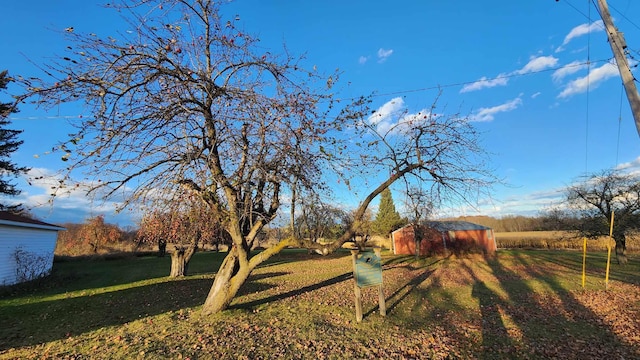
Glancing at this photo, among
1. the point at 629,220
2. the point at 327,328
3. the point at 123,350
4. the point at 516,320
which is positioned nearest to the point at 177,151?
the point at 123,350

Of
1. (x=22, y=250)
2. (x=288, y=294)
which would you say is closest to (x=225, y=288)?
(x=288, y=294)

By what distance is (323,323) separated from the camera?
708 centimetres

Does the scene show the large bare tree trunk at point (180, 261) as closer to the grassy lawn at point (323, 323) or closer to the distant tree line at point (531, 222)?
the grassy lawn at point (323, 323)

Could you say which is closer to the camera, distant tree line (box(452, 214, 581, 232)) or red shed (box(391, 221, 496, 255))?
distant tree line (box(452, 214, 581, 232))

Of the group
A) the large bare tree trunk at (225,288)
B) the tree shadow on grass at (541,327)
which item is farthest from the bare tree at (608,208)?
the large bare tree trunk at (225,288)

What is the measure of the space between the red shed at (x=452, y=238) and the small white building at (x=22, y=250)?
27.6m

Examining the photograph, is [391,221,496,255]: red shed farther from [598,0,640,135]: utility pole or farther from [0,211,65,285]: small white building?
[0,211,65,285]: small white building

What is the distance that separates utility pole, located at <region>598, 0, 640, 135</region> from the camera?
18.8 ft

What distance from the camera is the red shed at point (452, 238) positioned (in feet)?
107

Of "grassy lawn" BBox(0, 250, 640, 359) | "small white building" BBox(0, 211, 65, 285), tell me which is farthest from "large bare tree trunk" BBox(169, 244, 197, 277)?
"small white building" BBox(0, 211, 65, 285)

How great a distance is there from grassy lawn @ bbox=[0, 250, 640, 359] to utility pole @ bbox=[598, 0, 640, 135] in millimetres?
4371

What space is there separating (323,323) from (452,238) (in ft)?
98.4

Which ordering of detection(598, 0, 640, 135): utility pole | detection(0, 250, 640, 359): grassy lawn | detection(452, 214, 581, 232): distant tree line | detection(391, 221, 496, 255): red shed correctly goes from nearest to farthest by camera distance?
detection(0, 250, 640, 359): grassy lawn < detection(598, 0, 640, 135): utility pole < detection(452, 214, 581, 232): distant tree line < detection(391, 221, 496, 255): red shed

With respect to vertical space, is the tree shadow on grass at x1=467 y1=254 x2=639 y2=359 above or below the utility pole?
below
